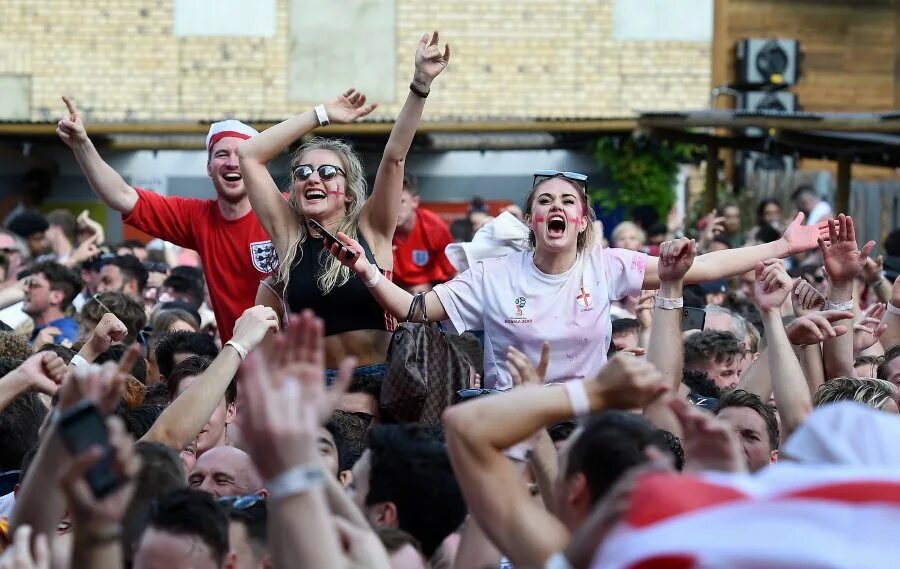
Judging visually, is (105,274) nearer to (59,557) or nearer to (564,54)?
(59,557)

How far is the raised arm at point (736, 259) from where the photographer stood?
21.0 feet

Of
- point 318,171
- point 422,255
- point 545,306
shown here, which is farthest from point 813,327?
point 422,255

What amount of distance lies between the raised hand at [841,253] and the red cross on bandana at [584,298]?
3.21ft

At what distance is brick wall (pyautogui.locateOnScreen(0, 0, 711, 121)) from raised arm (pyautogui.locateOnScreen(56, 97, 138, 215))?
14.8 meters

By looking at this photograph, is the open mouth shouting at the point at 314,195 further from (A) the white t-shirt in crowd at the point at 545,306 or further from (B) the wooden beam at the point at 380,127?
(B) the wooden beam at the point at 380,127

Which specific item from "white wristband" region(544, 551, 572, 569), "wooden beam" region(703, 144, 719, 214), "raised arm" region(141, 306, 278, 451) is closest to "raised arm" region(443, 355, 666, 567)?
"white wristband" region(544, 551, 572, 569)

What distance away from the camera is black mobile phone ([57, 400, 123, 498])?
3166 millimetres

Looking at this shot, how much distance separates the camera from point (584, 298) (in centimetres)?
630

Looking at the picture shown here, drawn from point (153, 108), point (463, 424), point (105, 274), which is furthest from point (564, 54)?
point (463, 424)

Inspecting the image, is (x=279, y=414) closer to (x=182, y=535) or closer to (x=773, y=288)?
(x=182, y=535)

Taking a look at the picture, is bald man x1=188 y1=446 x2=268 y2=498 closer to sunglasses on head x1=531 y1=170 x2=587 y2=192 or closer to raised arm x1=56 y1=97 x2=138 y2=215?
sunglasses on head x1=531 y1=170 x2=587 y2=192

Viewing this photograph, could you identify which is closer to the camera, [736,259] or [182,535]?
[182,535]

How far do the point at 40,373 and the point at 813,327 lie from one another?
2793 mm

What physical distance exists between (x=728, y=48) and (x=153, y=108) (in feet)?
30.0
